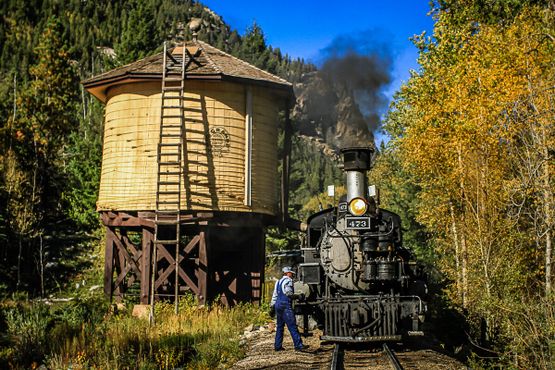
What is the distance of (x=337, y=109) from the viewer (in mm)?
26188

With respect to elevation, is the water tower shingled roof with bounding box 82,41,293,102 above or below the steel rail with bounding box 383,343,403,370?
above

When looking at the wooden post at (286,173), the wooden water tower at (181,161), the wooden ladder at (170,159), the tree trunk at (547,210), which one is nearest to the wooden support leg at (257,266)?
the wooden water tower at (181,161)

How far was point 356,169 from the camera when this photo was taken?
14023mm

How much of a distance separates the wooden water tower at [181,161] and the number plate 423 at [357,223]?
7691 mm

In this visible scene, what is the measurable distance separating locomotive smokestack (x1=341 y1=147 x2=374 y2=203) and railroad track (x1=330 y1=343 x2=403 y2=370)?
318 centimetres

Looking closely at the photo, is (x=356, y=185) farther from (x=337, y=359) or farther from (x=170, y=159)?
(x=170, y=159)

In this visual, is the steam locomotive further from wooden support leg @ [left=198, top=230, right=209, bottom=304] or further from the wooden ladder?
the wooden ladder

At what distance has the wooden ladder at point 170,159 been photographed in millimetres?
20156

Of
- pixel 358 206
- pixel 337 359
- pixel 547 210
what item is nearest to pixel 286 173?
pixel 547 210

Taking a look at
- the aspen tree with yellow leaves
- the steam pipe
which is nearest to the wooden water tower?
the aspen tree with yellow leaves

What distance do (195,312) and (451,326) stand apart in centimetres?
787

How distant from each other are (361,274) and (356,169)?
227 centimetres

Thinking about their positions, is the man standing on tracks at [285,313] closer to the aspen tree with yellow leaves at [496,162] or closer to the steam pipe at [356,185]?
the steam pipe at [356,185]

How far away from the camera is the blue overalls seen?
502 inches
